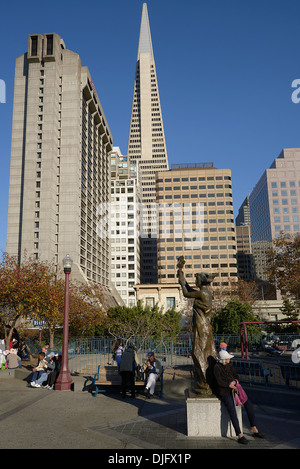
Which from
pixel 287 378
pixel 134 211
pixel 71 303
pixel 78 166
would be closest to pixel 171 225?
pixel 134 211

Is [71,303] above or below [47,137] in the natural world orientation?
below

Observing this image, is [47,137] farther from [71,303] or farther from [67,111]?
[71,303]

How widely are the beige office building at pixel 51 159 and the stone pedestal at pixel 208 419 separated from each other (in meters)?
54.0

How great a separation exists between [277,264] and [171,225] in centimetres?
6553

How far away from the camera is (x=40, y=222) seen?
2379 inches

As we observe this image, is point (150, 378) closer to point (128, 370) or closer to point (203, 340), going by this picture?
point (128, 370)

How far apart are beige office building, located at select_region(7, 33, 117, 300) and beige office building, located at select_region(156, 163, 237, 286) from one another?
30.8 m

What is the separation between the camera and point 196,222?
101 meters

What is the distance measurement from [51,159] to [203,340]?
60911mm

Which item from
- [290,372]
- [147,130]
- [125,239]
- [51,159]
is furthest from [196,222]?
[147,130]

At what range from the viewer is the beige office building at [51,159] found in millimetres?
60688

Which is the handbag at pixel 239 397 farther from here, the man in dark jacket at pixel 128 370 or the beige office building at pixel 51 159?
the beige office building at pixel 51 159

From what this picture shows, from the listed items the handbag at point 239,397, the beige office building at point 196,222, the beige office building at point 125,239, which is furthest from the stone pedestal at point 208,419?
the beige office building at point 125,239

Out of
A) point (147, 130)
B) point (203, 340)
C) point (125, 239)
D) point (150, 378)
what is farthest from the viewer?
point (147, 130)
